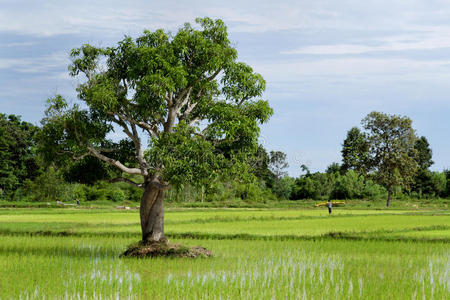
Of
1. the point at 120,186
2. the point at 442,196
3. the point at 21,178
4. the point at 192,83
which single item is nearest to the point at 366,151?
the point at 442,196

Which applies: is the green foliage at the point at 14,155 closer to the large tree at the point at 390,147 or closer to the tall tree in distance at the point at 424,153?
the large tree at the point at 390,147

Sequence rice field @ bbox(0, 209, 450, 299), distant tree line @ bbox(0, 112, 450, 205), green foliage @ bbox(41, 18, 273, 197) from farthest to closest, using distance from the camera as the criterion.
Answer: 1. distant tree line @ bbox(0, 112, 450, 205)
2. green foliage @ bbox(41, 18, 273, 197)
3. rice field @ bbox(0, 209, 450, 299)

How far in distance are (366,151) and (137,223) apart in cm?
3699

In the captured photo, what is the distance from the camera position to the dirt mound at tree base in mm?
15031

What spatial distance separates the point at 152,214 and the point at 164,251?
1.38 metres

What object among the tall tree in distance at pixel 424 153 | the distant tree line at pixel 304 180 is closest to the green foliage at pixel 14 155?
the distant tree line at pixel 304 180

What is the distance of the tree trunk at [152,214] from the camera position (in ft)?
52.6

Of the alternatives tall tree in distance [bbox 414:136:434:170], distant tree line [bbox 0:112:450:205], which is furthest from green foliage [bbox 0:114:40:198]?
tall tree in distance [bbox 414:136:434:170]

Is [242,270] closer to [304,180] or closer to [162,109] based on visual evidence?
[162,109]

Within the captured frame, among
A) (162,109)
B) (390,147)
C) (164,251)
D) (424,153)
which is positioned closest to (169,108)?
(162,109)

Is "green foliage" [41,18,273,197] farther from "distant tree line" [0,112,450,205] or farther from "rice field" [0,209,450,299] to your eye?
"distant tree line" [0,112,450,205]

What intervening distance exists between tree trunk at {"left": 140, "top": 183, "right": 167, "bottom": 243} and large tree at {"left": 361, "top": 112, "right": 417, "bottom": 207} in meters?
45.4

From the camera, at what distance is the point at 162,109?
15930 millimetres

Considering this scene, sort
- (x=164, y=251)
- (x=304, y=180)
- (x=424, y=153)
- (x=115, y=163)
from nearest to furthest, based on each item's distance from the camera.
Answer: (x=164, y=251), (x=115, y=163), (x=304, y=180), (x=424, y=153)
